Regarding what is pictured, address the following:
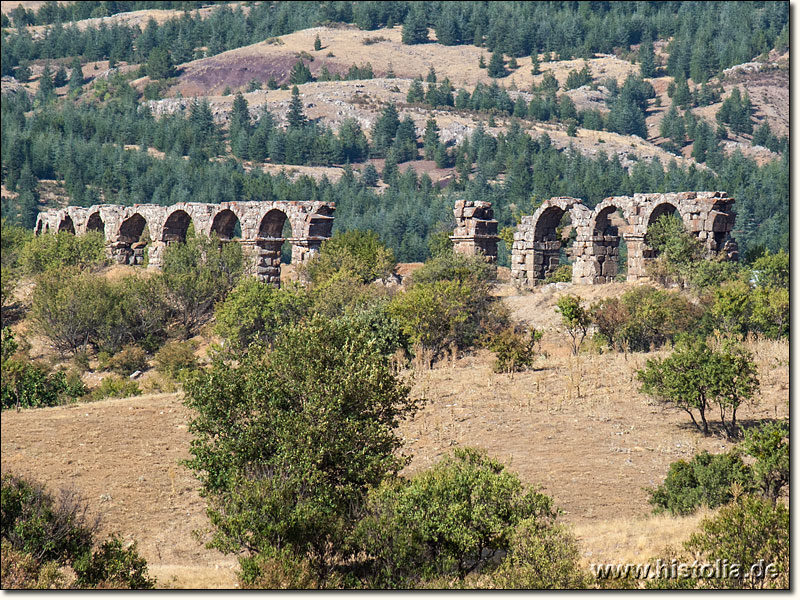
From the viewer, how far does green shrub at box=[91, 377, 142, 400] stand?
25.0 metres

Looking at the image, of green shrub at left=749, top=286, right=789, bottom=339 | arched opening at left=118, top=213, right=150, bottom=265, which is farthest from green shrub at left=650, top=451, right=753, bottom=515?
arched opening at left=118, top=213, right=150, bottom=265

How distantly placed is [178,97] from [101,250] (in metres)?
77.6

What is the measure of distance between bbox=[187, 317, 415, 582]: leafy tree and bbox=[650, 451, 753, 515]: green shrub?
416 centimetres

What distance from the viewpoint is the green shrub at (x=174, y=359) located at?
89.1 ft

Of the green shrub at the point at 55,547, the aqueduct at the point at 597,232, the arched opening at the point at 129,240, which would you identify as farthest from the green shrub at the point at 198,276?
Result: the green shrub at the point at 55,547

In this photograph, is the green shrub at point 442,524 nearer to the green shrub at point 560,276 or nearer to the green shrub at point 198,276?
the green shrub at point 198,276

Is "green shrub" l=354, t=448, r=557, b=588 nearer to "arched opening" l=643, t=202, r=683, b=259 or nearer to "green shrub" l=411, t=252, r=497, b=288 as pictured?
"green shrub" l=411, t=252, r=497, b=288

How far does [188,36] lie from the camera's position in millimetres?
138375

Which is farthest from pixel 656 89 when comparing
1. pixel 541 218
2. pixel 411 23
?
pixel 541 218

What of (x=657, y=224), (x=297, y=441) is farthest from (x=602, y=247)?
(x=297, y=441)

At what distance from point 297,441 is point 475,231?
24766mm

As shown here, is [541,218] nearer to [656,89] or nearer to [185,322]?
[185,322]

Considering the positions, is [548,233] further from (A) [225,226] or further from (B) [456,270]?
(A) [225,226]

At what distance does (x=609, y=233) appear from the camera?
3647cm
